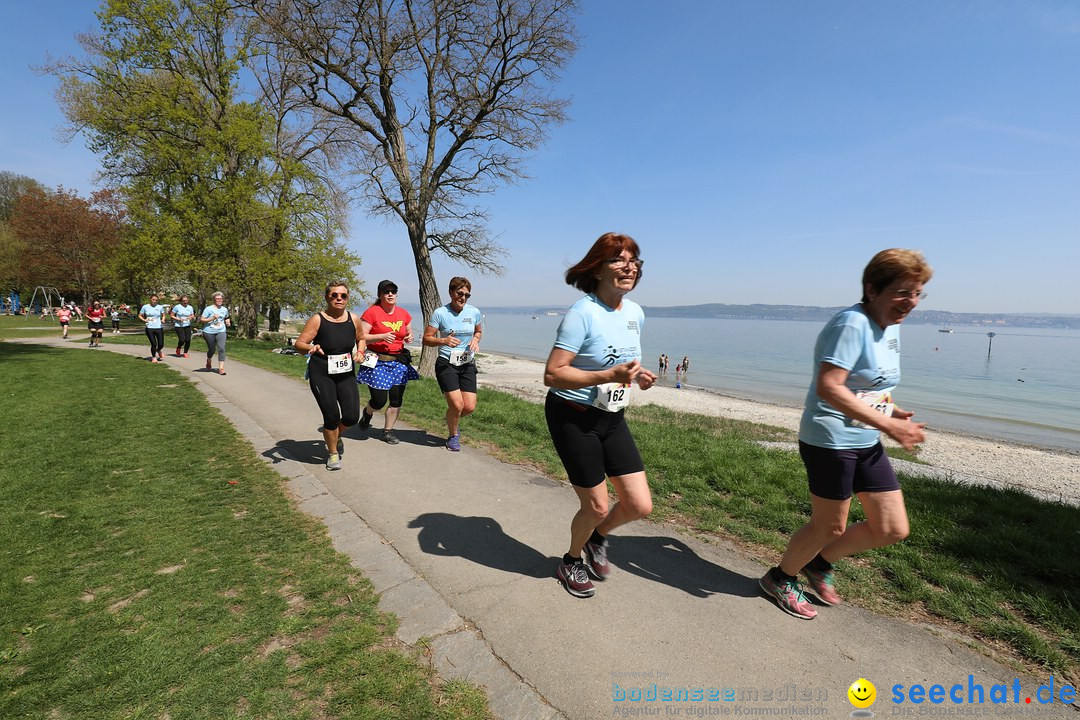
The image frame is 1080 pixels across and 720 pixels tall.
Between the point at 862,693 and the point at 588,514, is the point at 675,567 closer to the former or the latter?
the point at 588,514

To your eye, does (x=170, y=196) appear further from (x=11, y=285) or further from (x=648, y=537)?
(x=11, y=285)

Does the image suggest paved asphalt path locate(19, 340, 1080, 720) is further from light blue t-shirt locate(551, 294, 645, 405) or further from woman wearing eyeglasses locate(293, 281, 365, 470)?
light blue t-shirt locate(551, 294, 645, 405)

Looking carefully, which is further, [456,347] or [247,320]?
[247,320]

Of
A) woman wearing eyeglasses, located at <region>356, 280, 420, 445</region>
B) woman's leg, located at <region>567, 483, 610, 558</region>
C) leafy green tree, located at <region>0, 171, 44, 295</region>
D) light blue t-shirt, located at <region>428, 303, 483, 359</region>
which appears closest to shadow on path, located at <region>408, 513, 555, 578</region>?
woman's leg, located at <region>567, 483, 610, 558</region>

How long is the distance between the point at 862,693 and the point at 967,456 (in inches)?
645

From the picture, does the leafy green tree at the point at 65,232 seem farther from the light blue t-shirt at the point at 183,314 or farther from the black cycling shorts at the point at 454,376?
the black cycling shorts at the point at 454,376

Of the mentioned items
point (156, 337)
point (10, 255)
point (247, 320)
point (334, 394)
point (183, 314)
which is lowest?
point (334, 394)

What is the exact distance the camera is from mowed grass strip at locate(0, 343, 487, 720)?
2.11 metres

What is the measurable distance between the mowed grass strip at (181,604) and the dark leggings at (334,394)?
86 centimetres

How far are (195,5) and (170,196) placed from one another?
8021mm

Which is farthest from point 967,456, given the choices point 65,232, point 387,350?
point 65,232

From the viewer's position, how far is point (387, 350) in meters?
6.27

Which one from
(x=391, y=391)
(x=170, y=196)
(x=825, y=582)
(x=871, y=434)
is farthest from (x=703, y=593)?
(x=170, y=196)

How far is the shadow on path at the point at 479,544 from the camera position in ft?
11.1
